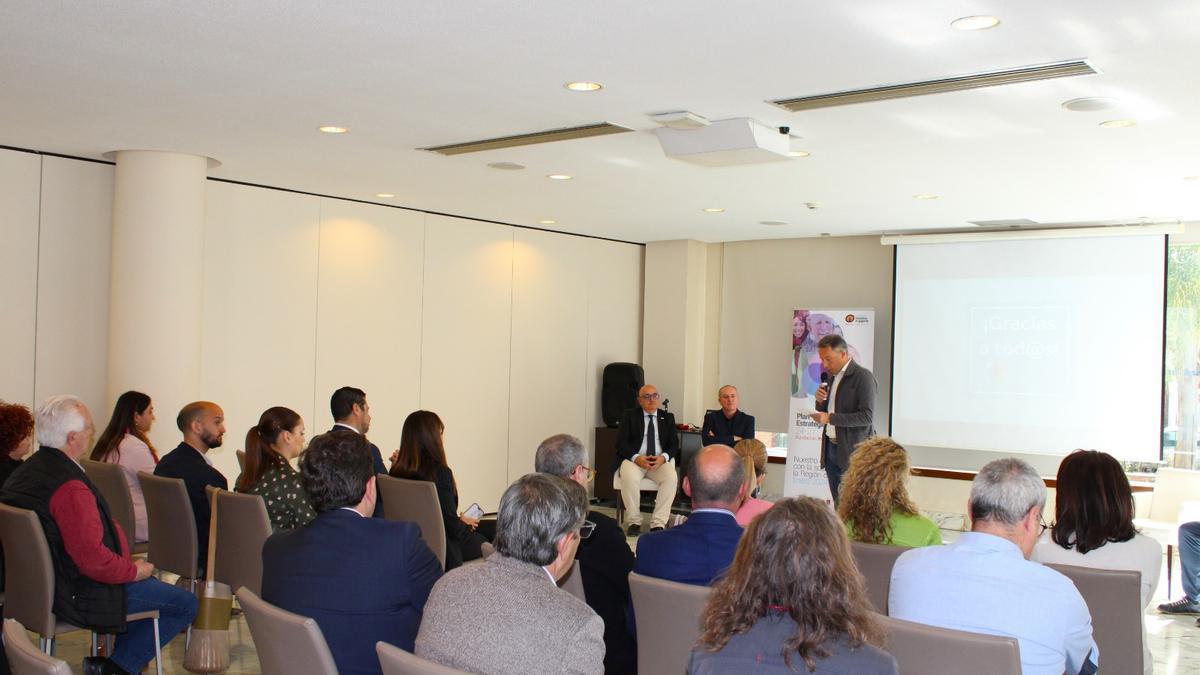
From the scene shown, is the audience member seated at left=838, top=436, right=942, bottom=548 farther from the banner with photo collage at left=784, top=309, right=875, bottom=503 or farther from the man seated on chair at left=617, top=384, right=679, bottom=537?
the banner with photo collage at left=784, top=309, right=875, bottom=503

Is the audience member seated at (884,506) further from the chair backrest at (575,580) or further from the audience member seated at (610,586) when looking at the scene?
the chair backrest at (575,580)

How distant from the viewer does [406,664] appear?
79.1 inches

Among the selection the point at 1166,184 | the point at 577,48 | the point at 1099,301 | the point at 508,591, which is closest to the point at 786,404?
the point at 1099,301

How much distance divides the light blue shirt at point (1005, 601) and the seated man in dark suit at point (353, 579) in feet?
4.32

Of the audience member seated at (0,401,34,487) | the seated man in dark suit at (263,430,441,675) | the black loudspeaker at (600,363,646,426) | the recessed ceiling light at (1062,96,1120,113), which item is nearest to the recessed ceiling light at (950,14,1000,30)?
the recessed ceiling light at (1062,96,1120,113)

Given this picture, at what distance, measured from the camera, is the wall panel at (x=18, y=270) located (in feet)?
22.3

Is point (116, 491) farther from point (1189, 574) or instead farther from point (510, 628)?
point (1189, 574)

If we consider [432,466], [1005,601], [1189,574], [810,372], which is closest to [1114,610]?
[1005,601]

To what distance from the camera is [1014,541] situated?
9.39 feet

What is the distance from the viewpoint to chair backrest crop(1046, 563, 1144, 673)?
325cm

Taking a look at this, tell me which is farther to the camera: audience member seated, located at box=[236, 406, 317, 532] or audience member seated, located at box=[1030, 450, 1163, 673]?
audience member seated, located at box=[236, 406, 317, 532]

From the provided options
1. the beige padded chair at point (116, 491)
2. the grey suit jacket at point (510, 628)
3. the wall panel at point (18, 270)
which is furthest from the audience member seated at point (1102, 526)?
the wall panel at point (18, 270)

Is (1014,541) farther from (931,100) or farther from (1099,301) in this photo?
(1099,301)

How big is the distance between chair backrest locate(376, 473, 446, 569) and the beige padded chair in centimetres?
121
